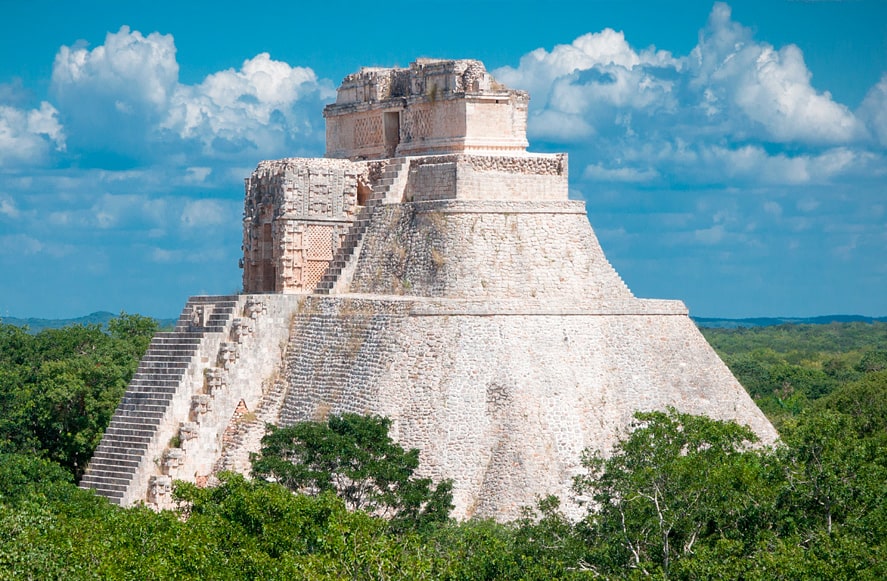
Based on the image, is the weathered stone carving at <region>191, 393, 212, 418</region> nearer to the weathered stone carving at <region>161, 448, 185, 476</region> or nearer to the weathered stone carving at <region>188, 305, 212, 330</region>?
the weathered stone carving at <region>161, 448, 185, 476</region>

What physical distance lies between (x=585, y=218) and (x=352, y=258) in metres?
5.46

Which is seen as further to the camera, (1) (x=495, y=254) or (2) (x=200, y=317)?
(2) (x=200, y=317)

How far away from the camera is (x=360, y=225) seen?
129ft

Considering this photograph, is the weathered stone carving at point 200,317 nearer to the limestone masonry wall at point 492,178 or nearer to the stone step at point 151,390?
the stone step at point 151,390

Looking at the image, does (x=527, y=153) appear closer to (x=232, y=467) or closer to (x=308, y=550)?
(x=232, y=467)

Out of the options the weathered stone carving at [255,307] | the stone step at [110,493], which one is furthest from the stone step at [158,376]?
the stone step at [110,493]

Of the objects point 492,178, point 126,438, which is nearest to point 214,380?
point 126,438

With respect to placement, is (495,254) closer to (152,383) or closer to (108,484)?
(152,383)

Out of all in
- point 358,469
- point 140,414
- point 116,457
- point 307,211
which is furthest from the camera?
point 307,211

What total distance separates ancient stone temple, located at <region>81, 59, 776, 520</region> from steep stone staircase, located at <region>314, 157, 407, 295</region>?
0.17ft

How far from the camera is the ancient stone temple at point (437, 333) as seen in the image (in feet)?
112

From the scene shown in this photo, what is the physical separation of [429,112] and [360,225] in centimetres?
325

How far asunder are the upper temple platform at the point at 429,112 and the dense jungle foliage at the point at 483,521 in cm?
881

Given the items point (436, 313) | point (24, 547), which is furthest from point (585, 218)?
point (24, 547)
